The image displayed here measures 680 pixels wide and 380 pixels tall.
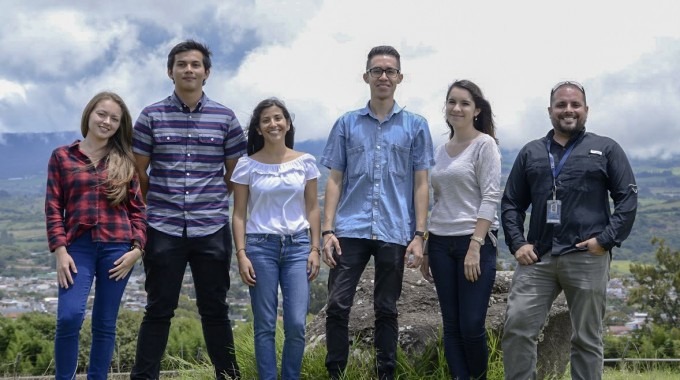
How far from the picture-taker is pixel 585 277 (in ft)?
14.4

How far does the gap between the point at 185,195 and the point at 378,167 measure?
1.30m

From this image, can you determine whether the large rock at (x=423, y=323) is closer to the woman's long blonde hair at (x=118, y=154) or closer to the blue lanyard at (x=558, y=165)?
the blue lanyard at (x=558, y=165)

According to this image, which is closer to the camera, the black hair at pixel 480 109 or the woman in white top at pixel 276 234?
the woman in white top at pixel 276 234

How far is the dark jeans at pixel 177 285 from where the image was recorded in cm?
469

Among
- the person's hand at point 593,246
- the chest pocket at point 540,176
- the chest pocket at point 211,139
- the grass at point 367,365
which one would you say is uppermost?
the chest pocket at point 211,139

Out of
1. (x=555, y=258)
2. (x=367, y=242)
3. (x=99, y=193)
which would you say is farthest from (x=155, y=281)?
(x=555, y=258)

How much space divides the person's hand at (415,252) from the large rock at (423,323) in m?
1.09

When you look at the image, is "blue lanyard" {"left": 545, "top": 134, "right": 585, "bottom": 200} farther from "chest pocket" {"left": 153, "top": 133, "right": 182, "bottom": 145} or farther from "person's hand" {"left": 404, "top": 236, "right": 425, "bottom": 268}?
"chest pocket" {"left": 153, "top": 133, "right": 182, "bottom": 145}

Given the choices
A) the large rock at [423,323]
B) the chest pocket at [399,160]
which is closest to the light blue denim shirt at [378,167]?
the chest pocket at [399,160]

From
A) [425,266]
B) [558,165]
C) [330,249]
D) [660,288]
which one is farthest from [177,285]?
[660,288]

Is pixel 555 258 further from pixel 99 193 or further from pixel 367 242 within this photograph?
pixel 99 193

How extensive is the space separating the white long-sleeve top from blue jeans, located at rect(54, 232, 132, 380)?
2.10 meters

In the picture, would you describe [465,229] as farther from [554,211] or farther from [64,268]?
[64,268]

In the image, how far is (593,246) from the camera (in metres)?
4.30
